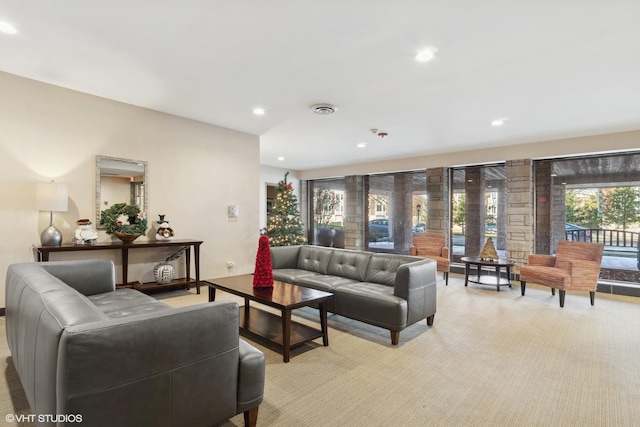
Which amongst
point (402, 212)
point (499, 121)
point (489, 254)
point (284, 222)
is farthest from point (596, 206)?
point (284, 222)

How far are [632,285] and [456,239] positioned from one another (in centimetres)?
288

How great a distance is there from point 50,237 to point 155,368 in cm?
320

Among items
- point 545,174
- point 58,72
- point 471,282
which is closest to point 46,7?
point 58,72

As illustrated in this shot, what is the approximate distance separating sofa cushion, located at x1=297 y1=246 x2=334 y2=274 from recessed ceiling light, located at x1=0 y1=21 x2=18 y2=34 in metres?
3.78

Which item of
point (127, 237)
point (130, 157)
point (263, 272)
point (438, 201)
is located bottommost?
point (263, 272)

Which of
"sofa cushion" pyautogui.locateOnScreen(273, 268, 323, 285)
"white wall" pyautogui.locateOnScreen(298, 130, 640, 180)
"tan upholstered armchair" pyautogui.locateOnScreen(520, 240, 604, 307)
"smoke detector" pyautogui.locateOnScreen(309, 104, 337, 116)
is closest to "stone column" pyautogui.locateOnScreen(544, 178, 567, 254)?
"white wall" pyautogui.locateOnScreen(298, 130, 640, 180)

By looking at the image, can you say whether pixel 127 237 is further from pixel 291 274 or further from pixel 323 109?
pixel 323 109

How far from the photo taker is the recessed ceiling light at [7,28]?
2.54 metres

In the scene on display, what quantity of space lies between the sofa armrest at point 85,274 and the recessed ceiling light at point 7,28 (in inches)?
75.9

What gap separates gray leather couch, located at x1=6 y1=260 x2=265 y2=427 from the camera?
1.27 metres

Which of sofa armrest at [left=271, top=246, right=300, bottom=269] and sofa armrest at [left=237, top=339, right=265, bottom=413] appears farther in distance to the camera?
sofa armrest at [left=271, top=246, right=300, bottom=269]

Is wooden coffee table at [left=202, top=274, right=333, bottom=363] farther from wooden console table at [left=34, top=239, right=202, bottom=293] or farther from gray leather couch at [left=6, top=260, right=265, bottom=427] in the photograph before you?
wooden console table at [left=34, top=239, right=202, bottom=293]

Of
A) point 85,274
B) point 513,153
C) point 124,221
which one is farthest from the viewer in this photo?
point 513,153

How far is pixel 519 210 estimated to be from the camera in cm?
610
